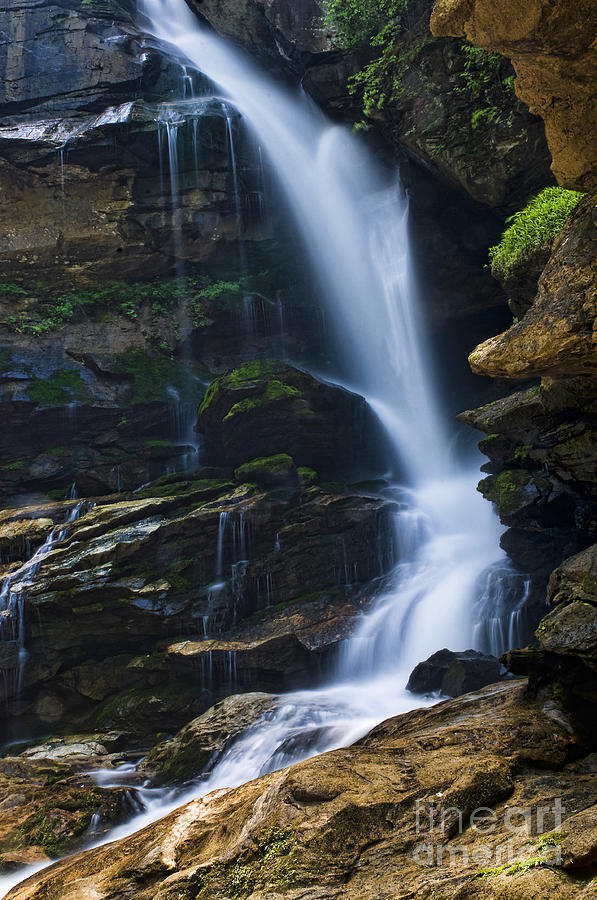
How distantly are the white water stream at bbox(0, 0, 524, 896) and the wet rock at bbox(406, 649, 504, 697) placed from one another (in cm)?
34

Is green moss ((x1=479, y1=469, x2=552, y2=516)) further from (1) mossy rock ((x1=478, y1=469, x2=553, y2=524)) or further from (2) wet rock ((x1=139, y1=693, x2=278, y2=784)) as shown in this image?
(2) wet rock ((x1=139, y1=693, x2=278, y2=784))

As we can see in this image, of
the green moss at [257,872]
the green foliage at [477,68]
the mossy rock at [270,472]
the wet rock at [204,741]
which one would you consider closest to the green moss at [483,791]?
the green moss at [257,872]

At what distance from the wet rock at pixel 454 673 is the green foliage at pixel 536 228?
6.21 meters

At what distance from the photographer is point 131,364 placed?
19094 millimetres

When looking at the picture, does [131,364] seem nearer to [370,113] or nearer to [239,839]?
[370,113]

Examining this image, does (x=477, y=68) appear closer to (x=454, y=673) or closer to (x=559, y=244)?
(x=559, y=244)

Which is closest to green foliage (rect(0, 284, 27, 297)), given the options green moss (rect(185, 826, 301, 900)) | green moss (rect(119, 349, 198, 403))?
green moss (rect(119, 349, 198, 403))

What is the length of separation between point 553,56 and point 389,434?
1262cm

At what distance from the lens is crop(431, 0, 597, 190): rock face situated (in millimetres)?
5477

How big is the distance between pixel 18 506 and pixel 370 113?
45.6 ft

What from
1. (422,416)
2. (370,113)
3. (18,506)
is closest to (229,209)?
(370,113)

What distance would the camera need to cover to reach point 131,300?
20.0m

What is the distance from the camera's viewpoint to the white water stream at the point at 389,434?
9.66 m

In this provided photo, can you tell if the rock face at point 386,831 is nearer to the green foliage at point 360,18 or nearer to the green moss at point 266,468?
the green moss at point 266,468
